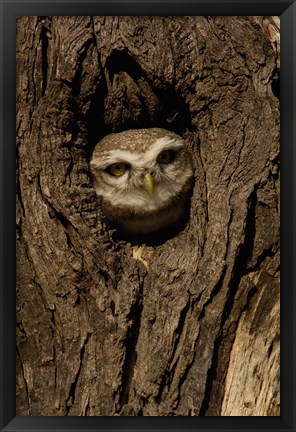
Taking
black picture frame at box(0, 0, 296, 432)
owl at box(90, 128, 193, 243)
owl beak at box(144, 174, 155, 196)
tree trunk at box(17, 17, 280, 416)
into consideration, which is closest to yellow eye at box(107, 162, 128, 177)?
owl at box(90, 128, 193, 243)

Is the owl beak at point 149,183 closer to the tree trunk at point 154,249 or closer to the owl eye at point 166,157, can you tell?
the owl eye at point 166,157

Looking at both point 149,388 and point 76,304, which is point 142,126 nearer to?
point 76,304

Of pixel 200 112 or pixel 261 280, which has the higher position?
pixel 200 112

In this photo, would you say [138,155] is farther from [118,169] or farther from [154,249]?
[154,249]

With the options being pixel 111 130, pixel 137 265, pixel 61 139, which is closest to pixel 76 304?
pixel 137 265

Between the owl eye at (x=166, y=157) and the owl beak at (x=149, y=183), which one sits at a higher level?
the owl eye at (x=166, y=157)

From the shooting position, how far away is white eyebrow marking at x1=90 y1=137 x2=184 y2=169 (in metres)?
3.51

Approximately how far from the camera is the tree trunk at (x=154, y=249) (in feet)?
9.39

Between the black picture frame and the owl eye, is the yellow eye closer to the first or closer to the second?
the owl eye

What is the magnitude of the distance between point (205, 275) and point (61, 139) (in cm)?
105

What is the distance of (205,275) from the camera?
2977mm
